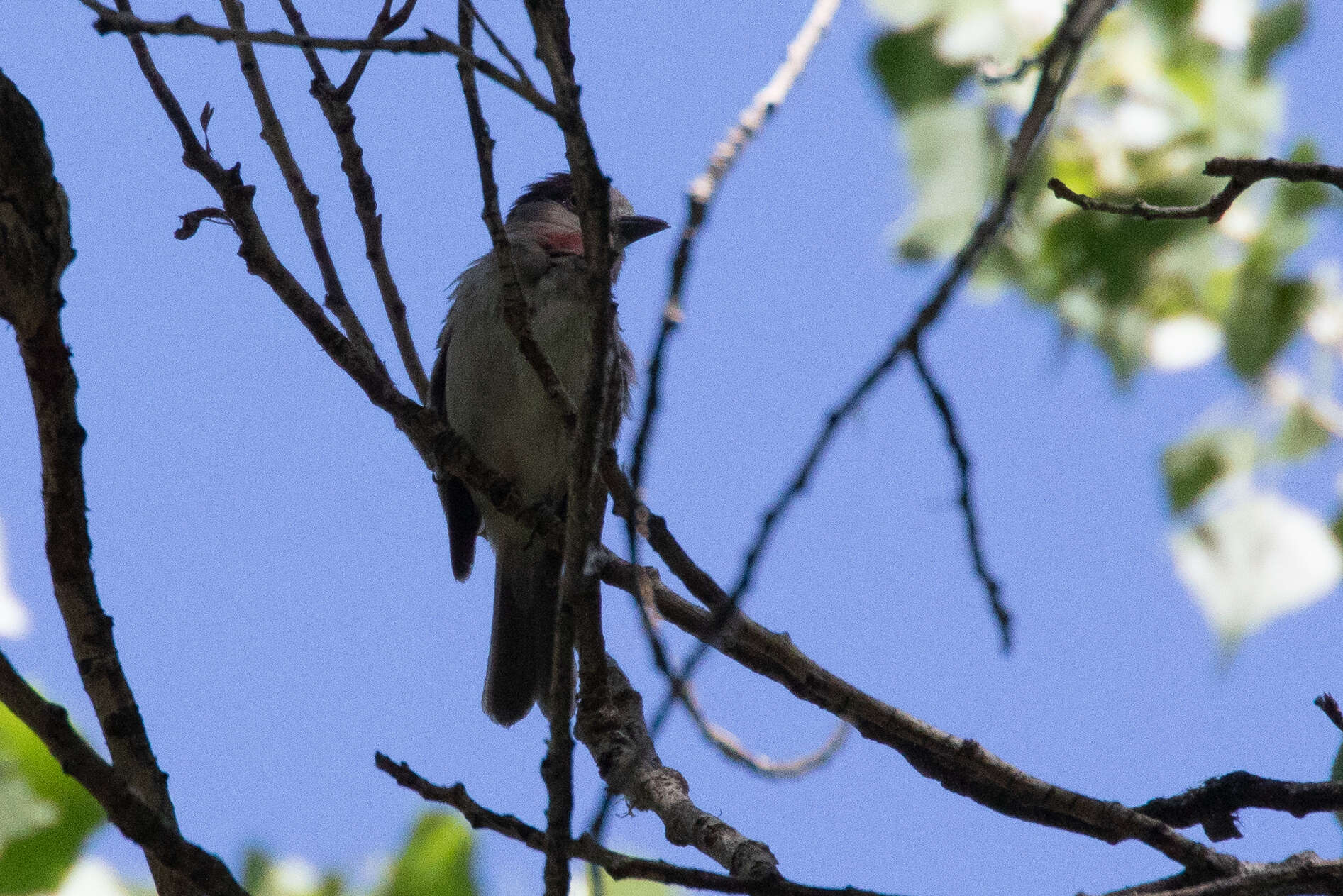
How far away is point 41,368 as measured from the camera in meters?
2.46

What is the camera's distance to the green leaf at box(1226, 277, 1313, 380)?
3.78 m

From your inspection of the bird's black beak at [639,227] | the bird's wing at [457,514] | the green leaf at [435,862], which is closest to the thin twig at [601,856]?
the green leaf at [435,862]

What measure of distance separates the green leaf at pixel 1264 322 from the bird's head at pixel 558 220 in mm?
2645

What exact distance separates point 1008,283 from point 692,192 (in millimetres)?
2665

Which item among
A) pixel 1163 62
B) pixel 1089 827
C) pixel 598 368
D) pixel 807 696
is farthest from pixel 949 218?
pixel 598 368

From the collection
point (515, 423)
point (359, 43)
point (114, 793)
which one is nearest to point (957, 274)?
point (359, 43)

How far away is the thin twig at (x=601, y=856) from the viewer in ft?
7.15

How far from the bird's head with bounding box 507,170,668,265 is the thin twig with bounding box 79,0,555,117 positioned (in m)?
3.57

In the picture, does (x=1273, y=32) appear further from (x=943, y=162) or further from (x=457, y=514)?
(x=457, y=514)

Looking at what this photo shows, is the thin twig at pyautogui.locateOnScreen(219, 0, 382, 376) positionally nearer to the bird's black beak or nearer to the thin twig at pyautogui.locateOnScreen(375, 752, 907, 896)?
the thin twig at pyautogui.locateOnScreen(375, 752, 907, 896)

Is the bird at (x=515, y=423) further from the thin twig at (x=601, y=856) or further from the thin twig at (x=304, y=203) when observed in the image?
the thin twig at (x=601, y=856)

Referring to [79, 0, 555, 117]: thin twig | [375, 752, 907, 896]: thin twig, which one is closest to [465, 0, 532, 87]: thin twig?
[79, 0, 555, 117]: thin twig

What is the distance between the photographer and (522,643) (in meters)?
5.87

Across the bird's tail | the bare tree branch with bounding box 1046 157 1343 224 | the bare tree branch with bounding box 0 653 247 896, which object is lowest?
the bare tree branch with bounding box 0 653 247 896
